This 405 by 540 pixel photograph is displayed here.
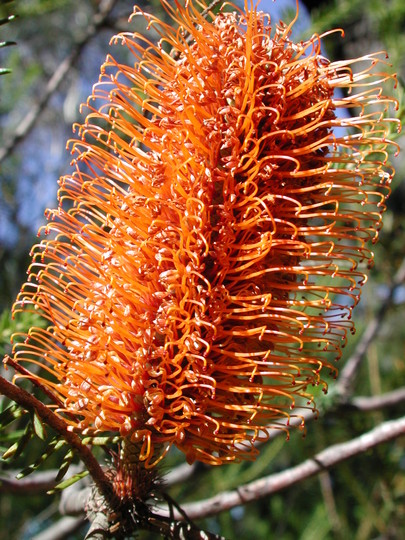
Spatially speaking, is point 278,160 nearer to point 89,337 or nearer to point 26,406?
point 89,337

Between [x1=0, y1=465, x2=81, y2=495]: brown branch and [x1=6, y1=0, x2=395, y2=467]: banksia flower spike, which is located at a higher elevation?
[x1=6, y1=0, x2=395, y2=467]: banksia flower spike

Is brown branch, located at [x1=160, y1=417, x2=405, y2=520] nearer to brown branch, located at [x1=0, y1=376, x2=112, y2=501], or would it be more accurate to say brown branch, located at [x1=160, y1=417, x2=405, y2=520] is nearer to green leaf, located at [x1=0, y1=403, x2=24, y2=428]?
brown branch, located at [x1=0, y1=376, x2=112, y2=501]

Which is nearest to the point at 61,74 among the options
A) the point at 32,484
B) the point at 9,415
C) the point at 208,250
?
the point at 32,484

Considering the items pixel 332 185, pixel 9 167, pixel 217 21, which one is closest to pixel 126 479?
pixel 332 185

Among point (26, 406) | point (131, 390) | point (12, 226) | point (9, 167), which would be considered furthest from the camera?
point (12, 226)

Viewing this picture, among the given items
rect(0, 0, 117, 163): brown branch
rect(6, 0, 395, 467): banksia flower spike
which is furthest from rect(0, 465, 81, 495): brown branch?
rect(0, 0, 117, 163): brown branch

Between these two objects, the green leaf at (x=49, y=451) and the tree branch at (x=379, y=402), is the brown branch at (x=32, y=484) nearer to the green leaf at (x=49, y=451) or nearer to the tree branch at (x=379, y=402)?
the green leaf at (x=49, y=451)

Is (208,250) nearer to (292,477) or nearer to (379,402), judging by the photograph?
(292,477)

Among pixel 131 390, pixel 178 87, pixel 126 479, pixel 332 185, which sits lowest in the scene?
pixel 126 479
